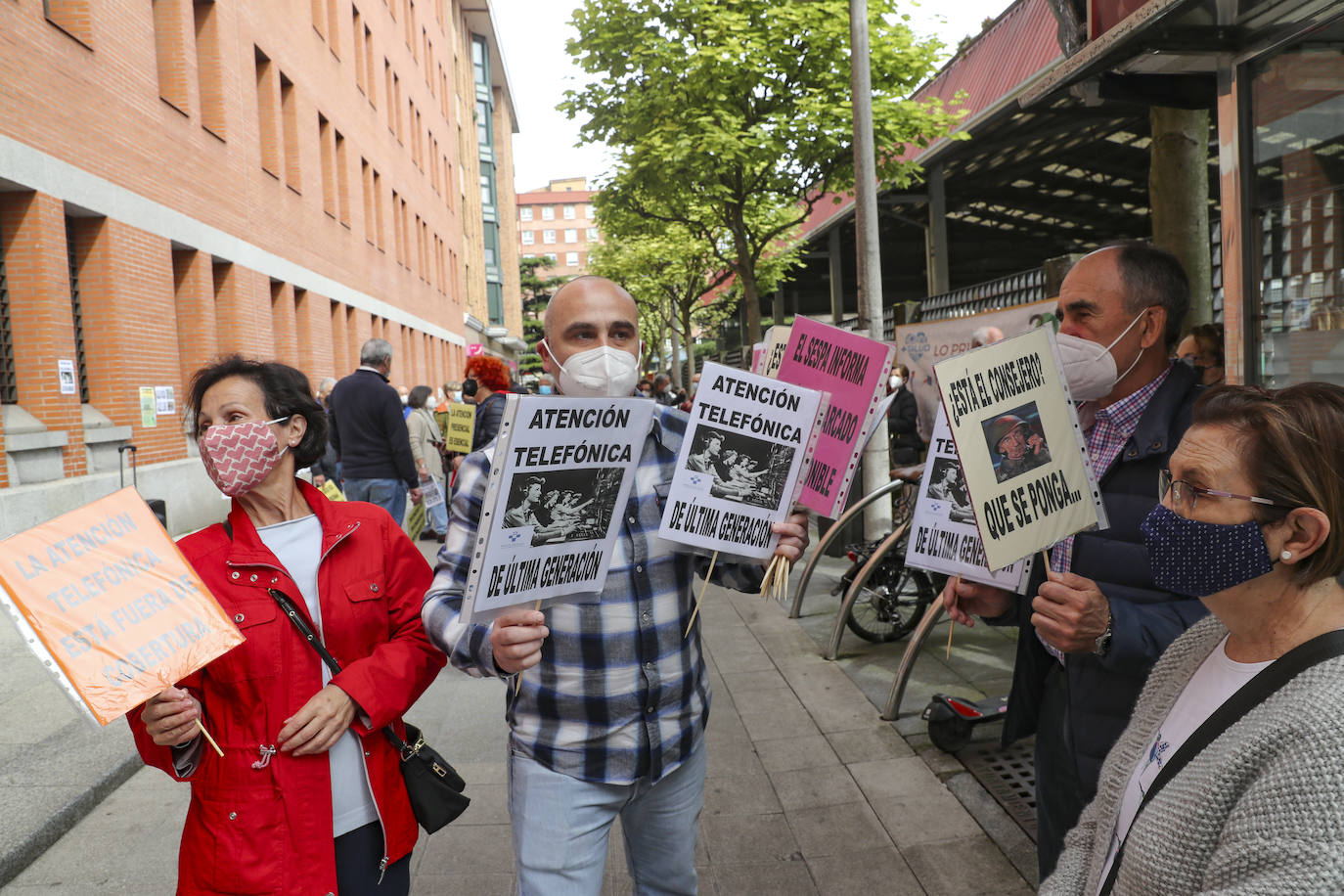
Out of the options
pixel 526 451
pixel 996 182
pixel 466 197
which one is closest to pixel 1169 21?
pixel 526 451

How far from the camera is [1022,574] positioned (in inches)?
103

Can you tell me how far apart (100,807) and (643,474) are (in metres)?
3.84

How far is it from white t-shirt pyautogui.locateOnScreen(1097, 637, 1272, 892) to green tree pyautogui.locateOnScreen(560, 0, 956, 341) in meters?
11.8

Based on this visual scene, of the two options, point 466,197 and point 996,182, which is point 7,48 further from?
point 466,197

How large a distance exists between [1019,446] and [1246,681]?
0.74 m

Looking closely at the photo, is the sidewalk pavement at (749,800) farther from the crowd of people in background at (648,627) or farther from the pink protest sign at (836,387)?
the pink protest sign at (836,387)

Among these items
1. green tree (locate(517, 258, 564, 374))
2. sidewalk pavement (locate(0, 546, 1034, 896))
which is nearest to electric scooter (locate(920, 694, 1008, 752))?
sidewalk pavement (locate(0, 546, 1034, 896))

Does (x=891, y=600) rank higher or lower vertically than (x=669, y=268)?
lower

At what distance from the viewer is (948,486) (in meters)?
3.16

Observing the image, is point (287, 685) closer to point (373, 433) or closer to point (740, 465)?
point (740, 465)

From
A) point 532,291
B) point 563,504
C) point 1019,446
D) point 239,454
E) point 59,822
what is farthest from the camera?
point 532,291

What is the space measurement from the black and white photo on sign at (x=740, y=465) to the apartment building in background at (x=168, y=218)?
8.69 m

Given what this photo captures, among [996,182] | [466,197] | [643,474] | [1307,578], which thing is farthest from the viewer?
[466,197]

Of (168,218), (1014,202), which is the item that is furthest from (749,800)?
(1014,202)
